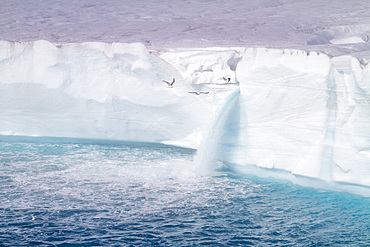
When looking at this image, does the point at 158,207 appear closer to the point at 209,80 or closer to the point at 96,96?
the point at 209,80

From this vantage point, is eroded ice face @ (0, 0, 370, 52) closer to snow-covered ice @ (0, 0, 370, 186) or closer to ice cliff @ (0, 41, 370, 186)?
snow-covered ice @ (0, 0, 370, 186)

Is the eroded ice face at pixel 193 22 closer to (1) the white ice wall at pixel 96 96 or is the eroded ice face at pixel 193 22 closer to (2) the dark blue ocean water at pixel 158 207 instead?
(1) the white ice wall at pixel 96 96

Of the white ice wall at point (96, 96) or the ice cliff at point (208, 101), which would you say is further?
the white ice wall at point (96, 96)

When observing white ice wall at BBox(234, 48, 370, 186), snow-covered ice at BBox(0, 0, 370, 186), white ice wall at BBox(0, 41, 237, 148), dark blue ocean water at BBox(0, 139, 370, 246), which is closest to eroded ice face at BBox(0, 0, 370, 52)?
snow-covered ice at BBox(0, 0, 370, 186)

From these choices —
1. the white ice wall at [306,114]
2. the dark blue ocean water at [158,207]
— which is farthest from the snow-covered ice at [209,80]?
the dark blue ocean water at [158,207]

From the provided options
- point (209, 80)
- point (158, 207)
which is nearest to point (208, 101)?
point (209, 80)

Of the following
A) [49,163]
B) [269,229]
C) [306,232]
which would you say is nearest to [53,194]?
[49,163]
